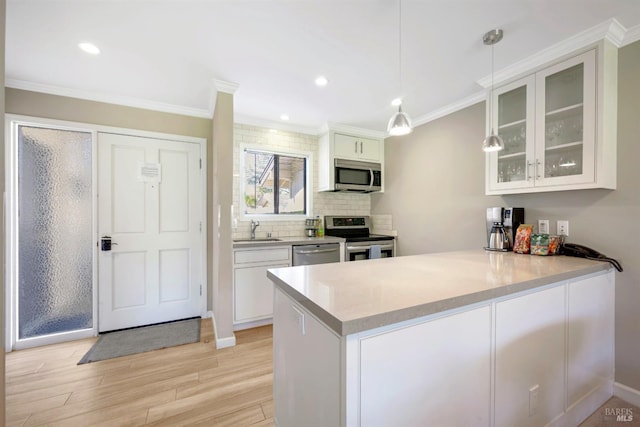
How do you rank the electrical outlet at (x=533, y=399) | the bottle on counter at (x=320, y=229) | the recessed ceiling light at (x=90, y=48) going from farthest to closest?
the bottle on counter at (x=320, y=229)
the recessed ceiling light at (x=90, y=48)
the electrical outlet at (x=533, y=399)

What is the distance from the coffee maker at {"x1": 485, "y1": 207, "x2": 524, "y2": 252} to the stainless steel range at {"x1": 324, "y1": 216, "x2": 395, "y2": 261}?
50.1 inches

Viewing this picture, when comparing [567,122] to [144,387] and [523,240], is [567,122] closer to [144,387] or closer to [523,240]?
[523,240]

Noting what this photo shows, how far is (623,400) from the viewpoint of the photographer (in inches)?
70.3

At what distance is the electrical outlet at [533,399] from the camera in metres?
1.37

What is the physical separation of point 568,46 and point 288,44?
6.52 ft

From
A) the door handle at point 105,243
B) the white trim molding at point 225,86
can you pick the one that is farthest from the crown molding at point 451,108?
the door handle at point 105,243

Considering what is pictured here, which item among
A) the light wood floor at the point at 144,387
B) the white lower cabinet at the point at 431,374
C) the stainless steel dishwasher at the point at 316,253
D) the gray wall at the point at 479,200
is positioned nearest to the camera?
the white lower cabinet at the point at 431,374

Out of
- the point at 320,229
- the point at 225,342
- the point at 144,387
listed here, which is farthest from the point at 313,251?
the point at 144,387


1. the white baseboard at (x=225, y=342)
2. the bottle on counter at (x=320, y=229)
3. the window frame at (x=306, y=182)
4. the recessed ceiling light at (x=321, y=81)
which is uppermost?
the recessed ceiling light at (x=321, y=81)

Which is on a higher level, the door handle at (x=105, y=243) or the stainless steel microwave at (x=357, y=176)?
the stainless steel microwave at (x=357, y=176)

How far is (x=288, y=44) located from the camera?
1.92m

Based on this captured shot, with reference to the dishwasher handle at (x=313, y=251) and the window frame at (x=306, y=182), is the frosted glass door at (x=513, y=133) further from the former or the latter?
the window frame at (x=306, y=182)

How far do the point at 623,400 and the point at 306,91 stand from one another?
3.46m

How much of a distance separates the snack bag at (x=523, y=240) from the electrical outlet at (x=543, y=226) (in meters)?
0.12
